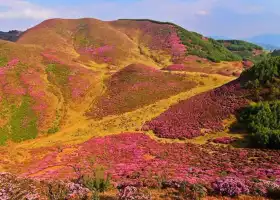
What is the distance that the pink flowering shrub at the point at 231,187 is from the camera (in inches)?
810

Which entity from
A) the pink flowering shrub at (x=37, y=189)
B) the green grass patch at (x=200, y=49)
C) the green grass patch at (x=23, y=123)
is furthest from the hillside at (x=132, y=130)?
the green grass patch at (x=200, y=49)

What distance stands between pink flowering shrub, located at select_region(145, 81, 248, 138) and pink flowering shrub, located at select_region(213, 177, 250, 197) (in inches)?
999

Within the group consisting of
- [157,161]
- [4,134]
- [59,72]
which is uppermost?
[59,72]

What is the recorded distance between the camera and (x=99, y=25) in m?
150

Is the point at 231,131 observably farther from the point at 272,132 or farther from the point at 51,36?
the point at 51,36

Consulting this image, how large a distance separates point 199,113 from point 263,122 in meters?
11.5

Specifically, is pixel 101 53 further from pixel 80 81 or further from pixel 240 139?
pixel 240 139

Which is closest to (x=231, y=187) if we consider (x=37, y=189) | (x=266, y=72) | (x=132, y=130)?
(x=37, y=189)

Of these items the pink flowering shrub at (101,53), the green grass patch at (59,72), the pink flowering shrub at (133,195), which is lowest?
the pink flowering shrub at (133,195)

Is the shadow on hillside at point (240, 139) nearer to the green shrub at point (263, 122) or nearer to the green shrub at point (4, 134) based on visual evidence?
the green shrub at point (263, 122)

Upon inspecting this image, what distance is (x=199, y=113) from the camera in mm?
53719

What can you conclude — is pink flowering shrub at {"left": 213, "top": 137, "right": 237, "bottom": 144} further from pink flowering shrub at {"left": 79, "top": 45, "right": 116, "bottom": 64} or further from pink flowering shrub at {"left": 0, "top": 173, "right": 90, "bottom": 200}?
pink flowering shrub at {"left": 79, "top": 45, "right": 116, "bottom": 64}

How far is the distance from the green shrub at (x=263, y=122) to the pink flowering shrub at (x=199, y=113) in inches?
139

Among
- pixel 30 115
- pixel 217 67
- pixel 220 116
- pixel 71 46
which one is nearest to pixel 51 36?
pixel 71 46
